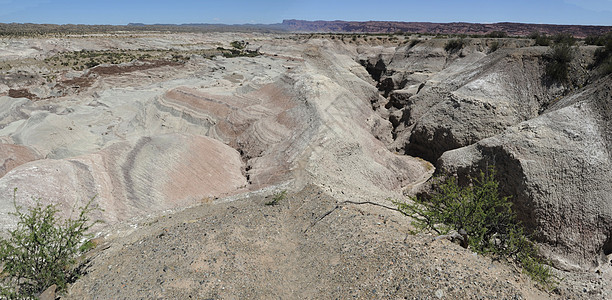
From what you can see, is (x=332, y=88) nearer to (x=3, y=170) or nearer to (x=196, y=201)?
(x=196, y=201)

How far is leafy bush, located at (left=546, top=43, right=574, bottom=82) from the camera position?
1582 cm

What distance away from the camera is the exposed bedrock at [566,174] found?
9.27 metres

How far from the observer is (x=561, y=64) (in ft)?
52.3

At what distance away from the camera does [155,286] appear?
22.8 feet

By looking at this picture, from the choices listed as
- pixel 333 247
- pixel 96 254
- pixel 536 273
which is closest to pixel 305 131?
pixel 333 247

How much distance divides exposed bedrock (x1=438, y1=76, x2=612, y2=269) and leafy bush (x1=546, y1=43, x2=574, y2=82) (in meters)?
5.22

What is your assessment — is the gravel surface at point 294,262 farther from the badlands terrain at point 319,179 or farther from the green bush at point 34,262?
the green bush at point 34,262

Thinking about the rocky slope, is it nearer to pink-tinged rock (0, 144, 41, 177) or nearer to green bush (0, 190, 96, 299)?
green bush (0, 190, 96, 299)

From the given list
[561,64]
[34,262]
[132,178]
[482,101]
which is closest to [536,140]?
[482,101]

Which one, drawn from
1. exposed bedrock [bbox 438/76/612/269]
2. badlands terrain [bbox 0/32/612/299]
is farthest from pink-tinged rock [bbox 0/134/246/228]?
exposed bedrock [bbox 438/76/612/269]

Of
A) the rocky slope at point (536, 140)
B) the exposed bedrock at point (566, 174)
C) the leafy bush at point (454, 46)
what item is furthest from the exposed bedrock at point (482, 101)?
the leafy bush at point (454, 46)

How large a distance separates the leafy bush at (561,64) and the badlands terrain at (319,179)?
270mm

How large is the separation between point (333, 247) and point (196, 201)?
745 cm

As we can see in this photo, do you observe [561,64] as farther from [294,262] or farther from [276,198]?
[294,262]
